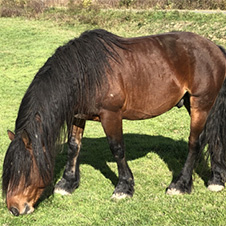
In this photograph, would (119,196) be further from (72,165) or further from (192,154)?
(192,154)

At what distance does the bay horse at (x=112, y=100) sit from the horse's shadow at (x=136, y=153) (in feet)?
1.40

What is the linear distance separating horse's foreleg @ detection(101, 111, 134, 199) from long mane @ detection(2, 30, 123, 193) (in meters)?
0.22

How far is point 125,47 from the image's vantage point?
13.6ft

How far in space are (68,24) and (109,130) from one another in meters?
15.1

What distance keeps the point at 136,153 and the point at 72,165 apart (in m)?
1.40

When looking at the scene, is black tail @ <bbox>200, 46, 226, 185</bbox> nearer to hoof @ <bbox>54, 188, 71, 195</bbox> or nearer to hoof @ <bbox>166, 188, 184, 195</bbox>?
hoof @ <bbox>166, 188, 184, 195</bbox>

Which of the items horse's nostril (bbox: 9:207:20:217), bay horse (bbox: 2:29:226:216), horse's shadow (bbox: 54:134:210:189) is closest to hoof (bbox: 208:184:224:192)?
bay horse (bbox: 2:29:226:216)

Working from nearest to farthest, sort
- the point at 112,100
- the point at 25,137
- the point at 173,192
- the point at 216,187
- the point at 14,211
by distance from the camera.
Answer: the point at 25,137 < the point at 14,211 < the point at 112,100 < the point at 173,192 < the point at 216,187

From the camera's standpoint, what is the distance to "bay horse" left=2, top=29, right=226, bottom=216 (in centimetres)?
343

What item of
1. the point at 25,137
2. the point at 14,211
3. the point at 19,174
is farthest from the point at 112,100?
the point at 14,211

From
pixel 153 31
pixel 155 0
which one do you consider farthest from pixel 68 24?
pixel 155 0

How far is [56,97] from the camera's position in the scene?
140 inches

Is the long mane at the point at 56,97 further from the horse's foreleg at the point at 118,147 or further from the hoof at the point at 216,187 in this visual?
the hoof at the point at 216,187

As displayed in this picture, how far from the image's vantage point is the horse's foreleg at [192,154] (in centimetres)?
434
